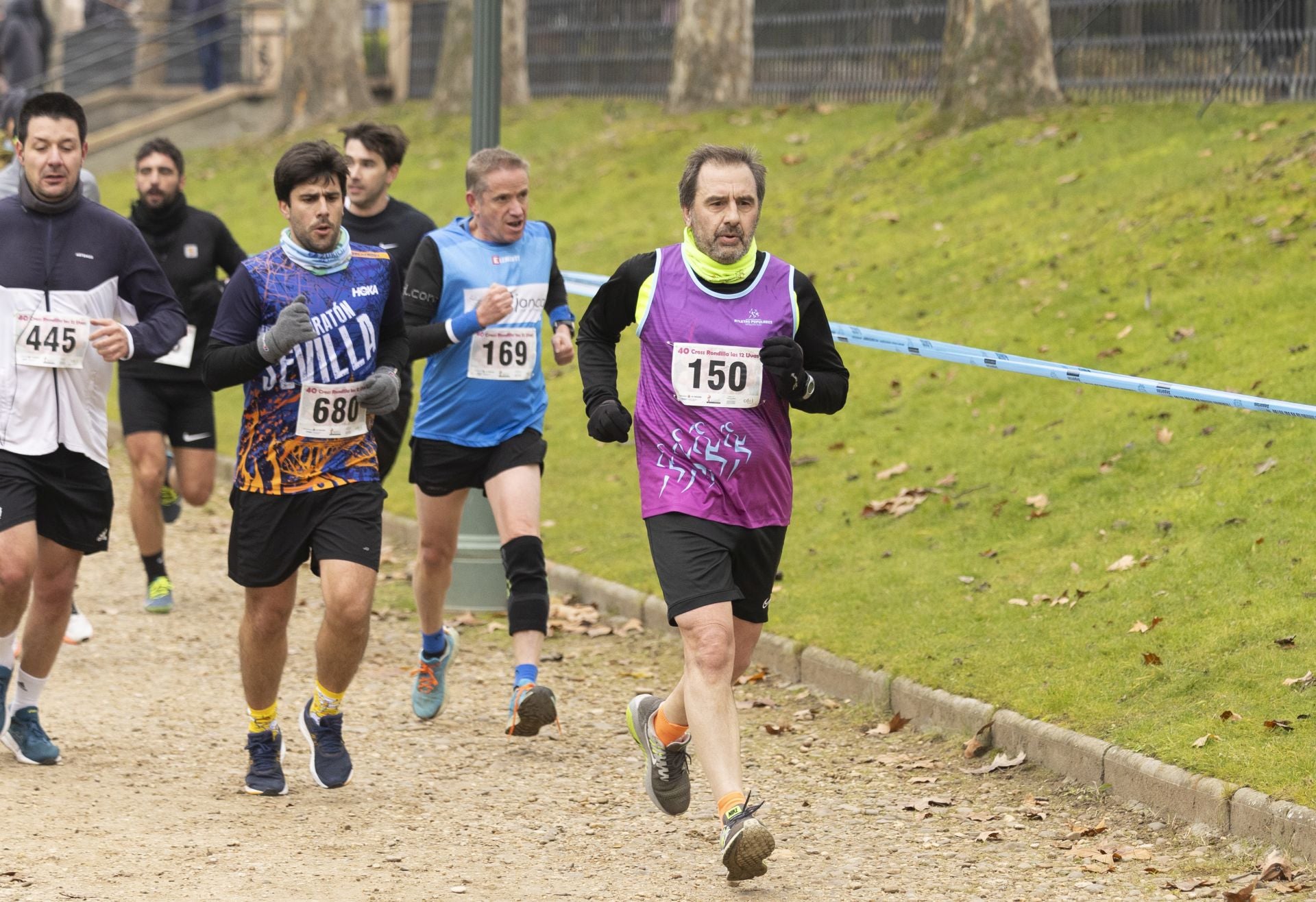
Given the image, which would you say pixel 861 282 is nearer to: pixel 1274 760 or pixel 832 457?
pixel 832 457

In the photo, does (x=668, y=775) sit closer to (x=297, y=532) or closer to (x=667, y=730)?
(x=667, y=730)

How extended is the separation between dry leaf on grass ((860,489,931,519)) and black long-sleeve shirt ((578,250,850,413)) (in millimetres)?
4066

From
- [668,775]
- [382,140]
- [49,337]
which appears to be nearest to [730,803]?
[668,775]

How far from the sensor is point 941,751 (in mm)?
7363

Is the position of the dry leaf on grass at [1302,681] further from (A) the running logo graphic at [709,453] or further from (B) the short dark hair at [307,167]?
(B) the short dark hair at [307,167]

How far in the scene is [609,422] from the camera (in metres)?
5.82

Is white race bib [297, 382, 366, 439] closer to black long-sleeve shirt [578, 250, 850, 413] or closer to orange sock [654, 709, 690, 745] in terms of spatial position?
black long-sleeve shirt [578, 250, 850, 413]

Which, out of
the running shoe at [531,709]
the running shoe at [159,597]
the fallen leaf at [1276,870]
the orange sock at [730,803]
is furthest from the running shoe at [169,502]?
the fallen leaf at [1276,870]

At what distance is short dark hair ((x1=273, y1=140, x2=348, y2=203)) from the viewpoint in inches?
253

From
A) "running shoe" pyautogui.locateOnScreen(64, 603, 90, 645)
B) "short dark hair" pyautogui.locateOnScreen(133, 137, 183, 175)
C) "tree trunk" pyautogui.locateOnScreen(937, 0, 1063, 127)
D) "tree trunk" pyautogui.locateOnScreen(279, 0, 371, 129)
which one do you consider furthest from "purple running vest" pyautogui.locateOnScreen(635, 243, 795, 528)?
"tree trunk" pyautogui.locateOnScreen(279, 0, 371, 129)

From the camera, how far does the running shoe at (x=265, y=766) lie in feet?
22.1

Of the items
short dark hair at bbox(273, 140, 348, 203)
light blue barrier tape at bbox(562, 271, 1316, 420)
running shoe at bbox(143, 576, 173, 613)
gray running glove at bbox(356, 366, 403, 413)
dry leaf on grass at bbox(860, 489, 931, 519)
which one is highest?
short dark hair at bbox(273, 140, 348, 203)

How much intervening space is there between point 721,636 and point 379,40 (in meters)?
25.7

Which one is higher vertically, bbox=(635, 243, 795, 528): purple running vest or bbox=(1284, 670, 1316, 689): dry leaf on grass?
bbox=(635, 243, 795, 528): purple running vest
